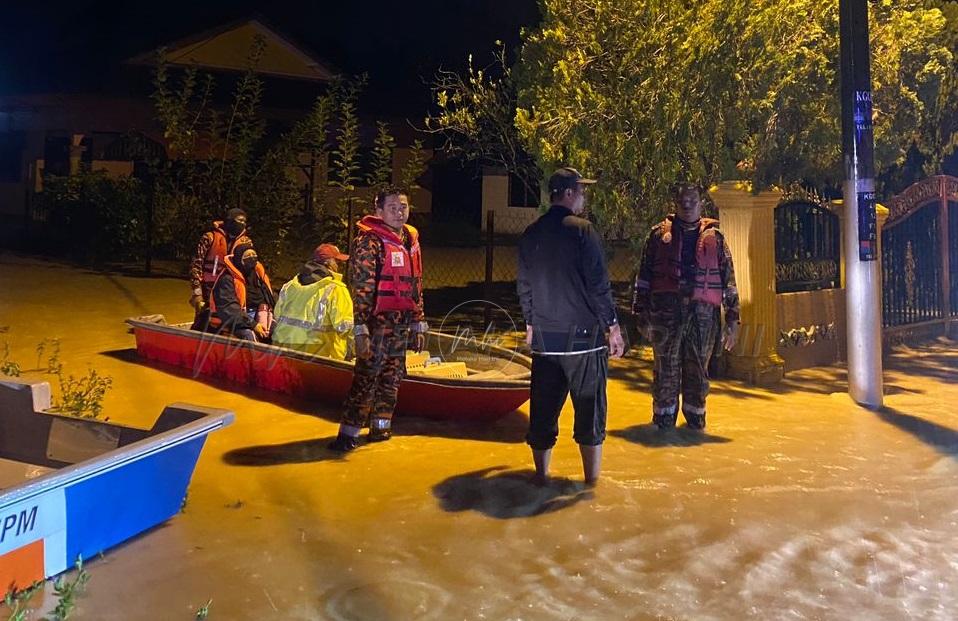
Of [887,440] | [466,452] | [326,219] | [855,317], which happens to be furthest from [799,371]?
[326,219]

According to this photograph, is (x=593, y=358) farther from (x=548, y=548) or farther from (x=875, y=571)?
(x=875, y=571)

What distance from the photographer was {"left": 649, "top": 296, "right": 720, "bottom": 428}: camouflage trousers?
7.03 meters

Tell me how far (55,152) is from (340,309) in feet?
79.7

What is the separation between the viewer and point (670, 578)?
446 centimetres

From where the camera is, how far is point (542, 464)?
5.82 m

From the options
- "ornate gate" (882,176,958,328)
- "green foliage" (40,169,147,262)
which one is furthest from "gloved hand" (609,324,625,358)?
"green foliage" (40,169,147,262)

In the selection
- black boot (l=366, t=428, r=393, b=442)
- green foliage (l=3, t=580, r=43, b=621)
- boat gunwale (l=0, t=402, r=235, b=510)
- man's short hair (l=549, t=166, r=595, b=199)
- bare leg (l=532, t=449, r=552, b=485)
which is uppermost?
man's short hair (l=549, t=166, r=595, b=199)

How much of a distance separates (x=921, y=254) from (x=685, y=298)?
642cm

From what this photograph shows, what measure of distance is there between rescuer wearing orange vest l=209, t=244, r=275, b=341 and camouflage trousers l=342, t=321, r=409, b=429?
249cm

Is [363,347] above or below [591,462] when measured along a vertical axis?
above

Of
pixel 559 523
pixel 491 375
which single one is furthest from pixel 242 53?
pixel 559 523

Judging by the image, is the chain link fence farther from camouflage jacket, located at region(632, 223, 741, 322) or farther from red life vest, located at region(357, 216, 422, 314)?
camouflage jacket, located at region(632, 223, 741, 322)

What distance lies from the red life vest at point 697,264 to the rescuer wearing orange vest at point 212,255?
3898 mm

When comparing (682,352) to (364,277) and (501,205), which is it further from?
(501,205)
